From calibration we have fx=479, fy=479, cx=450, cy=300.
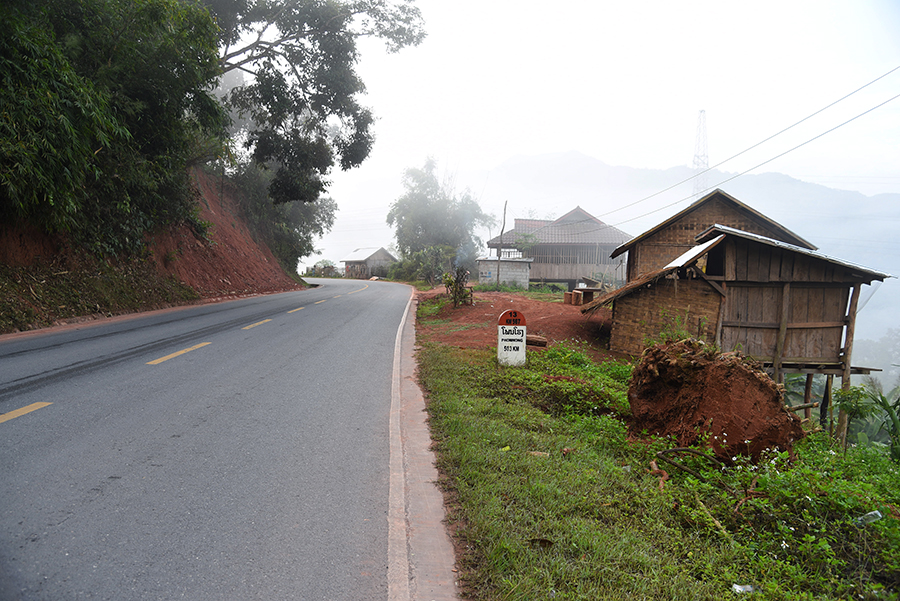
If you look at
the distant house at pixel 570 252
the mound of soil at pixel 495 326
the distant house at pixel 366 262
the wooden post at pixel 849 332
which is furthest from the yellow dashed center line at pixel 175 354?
the distant house at pixel 366 262

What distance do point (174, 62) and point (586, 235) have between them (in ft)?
102

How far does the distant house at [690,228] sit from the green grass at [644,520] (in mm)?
13979

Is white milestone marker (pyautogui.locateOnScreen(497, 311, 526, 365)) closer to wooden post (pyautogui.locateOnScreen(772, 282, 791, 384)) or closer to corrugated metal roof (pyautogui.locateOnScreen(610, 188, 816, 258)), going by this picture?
wooden post (pyautogui.locateOnScreen(772, 282, 791, 384))

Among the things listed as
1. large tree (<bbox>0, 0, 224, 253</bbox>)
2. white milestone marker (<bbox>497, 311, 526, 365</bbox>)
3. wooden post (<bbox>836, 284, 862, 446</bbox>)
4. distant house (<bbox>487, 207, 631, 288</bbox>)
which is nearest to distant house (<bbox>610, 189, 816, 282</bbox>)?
wooden post (<bbox>836, 284, 862, 446</bbox>)

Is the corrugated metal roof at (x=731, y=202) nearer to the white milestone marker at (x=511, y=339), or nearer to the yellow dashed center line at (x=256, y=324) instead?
the white milestone marker at (x=511, y=339)

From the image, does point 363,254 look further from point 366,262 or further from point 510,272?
point 510,272

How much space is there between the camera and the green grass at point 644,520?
2744 millimetres

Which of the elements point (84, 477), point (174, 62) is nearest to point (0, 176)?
point (174, 62)

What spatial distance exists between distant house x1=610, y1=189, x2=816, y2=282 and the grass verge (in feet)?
45.9

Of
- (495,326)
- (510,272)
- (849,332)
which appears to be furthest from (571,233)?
(849,332)

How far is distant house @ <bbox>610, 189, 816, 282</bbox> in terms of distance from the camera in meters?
17.5

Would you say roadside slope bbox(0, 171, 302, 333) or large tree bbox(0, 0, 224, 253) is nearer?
large tree bbox(0, 0, 224, 253)

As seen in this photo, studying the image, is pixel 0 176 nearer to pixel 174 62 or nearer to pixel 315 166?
pixel 174 62

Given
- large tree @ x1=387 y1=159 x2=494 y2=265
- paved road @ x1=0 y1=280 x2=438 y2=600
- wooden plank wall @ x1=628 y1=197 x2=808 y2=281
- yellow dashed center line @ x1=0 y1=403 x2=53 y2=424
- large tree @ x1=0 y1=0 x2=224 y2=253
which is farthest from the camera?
large tree @ x1=387 y1=159 x2=494 y2=265
